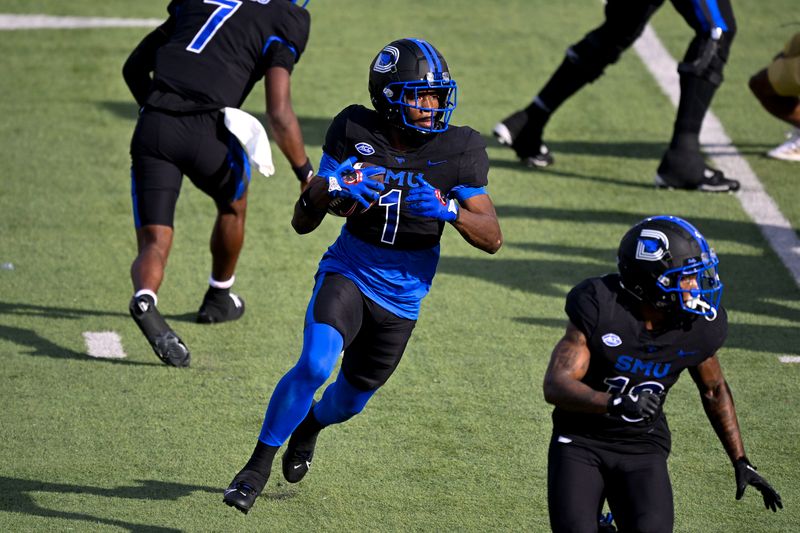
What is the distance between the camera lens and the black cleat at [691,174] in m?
9.07

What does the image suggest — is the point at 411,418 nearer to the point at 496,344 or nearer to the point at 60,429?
the point at 496,344

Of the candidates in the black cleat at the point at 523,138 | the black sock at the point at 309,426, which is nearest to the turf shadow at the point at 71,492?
the black sock at the point at 309,426

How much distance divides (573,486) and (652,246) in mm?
913

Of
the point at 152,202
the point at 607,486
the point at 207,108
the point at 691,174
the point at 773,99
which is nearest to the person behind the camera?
the point at 607,486

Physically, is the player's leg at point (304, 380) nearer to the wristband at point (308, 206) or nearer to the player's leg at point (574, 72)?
the wristband at point (308, 206)

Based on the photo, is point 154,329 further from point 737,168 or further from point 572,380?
point 737,168

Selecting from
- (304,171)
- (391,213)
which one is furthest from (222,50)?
(391,213)

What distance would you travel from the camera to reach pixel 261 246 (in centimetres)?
827

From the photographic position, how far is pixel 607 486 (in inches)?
178

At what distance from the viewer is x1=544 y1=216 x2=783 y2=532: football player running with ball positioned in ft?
14.3

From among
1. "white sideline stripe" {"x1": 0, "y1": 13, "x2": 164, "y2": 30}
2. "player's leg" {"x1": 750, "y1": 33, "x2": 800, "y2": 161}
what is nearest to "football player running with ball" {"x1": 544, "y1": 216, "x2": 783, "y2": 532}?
"player's leg" {"x1": 750, "y1": 33, "x2": 800, "y2": 161}

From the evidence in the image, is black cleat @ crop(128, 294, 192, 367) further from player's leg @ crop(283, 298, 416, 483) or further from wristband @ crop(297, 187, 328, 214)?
wristband @ crop(297, 187, 328, 214)

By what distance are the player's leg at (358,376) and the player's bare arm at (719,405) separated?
126 cm

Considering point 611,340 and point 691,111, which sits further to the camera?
point 691,111
